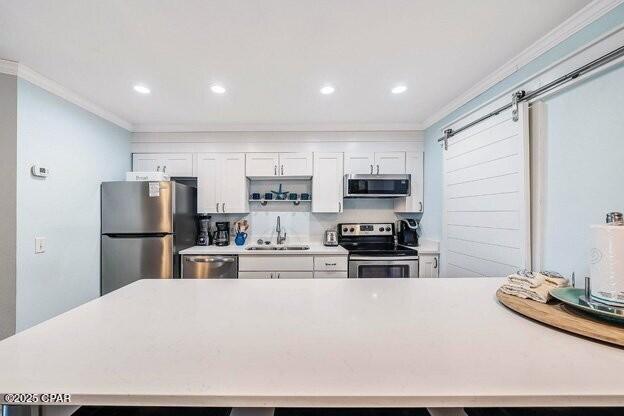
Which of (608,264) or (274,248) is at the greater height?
(608,264)

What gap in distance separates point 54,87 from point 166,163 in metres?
1.18

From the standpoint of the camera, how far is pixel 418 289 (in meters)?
1.22

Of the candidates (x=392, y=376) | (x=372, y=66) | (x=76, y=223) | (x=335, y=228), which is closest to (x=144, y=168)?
(x=76, y=223)

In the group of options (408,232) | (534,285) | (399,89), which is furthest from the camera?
(408,232)

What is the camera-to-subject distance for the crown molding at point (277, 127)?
319cm

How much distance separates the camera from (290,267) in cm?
283

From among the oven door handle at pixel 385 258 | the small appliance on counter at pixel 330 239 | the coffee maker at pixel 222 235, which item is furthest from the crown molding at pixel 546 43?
the coffee maker at pixel 222 235

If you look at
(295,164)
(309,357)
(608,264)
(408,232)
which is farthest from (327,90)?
(309,357)

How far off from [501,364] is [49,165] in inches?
127

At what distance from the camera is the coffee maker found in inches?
126

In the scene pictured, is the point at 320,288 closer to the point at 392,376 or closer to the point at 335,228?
the point at 392,376

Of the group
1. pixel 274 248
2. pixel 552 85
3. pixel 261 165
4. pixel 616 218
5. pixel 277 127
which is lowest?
pixel 274 248

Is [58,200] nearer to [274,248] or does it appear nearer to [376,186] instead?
[274,248]

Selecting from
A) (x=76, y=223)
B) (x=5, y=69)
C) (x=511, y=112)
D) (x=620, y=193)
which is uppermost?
(x=5, y=69)
